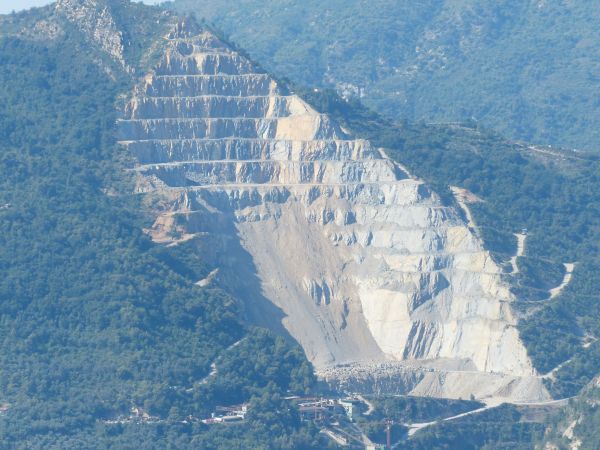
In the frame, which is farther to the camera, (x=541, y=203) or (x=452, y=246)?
(x=541, y=203)

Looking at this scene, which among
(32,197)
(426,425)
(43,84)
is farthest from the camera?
(43,84)

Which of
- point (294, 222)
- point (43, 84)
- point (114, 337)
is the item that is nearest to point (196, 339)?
point (114, 337)

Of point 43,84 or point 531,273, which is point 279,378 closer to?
point 531,273

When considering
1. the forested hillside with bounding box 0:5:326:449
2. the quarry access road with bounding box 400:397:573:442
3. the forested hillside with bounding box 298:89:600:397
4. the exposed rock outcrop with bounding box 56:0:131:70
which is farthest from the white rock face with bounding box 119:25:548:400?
the exposed rock outcrop with bounding box 56:0:131:70

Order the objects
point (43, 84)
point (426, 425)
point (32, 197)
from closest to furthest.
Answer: point (426, 425) < point (32, 197) < point (43, 84)

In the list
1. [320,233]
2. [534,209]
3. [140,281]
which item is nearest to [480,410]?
[320,233]

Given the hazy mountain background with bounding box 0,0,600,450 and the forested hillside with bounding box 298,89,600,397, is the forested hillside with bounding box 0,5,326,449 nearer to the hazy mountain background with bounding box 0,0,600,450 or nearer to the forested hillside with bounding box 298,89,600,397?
the hazy mountain background with bounding box 0,0,600,450

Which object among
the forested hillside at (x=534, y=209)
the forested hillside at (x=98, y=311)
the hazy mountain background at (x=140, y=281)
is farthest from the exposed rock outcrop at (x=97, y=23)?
the forested hillside at (x=534, y=209)
